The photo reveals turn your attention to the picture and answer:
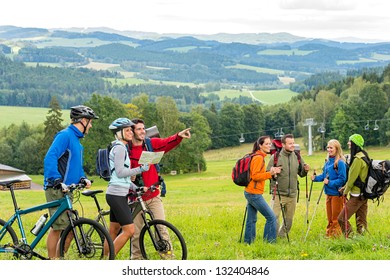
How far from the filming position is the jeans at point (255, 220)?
11.1 meters

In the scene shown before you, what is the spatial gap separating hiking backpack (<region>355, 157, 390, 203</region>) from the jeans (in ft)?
5.62

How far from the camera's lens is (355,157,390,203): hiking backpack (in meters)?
11.1

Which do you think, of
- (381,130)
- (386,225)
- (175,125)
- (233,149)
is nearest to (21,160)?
(175,125)

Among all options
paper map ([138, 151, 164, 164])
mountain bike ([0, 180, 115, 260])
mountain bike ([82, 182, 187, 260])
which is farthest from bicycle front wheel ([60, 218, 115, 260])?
paper map ([138, 151, 164, 164])

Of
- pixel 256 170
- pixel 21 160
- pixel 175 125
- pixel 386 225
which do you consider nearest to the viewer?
pixel 256 170

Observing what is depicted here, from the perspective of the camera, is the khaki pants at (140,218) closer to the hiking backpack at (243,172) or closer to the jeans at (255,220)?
the hiking backpack at (243,172)

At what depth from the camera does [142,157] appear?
8.91 metres

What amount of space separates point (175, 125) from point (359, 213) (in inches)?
3578

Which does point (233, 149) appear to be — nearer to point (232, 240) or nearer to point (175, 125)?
point (175, 125)

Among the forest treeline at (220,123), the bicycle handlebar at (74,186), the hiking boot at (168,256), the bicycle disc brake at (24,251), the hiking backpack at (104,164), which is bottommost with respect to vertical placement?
the forest treeline at (220,123)

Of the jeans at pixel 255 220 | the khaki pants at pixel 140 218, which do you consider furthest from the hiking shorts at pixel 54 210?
the jeans at pixel 255 220

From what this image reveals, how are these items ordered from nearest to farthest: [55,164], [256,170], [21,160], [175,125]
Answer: [55,164] → [256,170] → [175,125] → [21,160]

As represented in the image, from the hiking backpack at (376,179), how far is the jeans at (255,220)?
5.62ft

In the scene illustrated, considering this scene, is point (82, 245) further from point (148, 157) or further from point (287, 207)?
point (287, 207)
